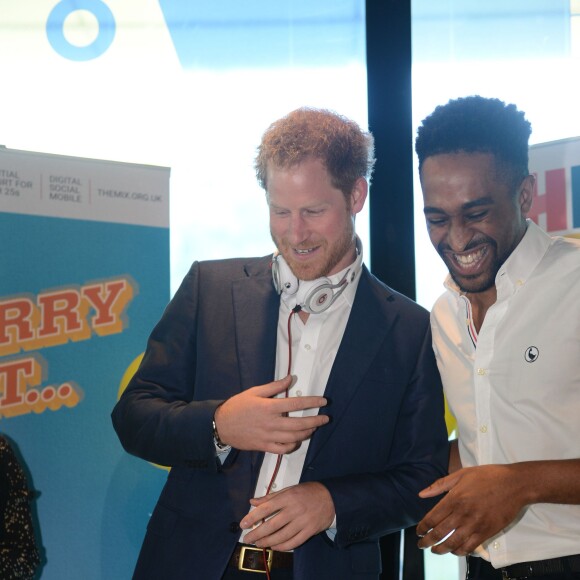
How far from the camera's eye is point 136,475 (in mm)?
3432

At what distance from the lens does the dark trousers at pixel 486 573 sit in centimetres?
202

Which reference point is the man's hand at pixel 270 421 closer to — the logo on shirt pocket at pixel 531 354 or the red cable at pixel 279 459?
the red cable at pixel 279 459

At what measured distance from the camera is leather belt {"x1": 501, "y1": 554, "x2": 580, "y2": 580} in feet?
6.64

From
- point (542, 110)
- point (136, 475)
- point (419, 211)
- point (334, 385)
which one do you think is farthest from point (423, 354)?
Answer: point (542, 110)

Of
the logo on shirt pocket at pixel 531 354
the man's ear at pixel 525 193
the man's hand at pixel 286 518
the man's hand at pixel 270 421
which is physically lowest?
the man's hand at pixel 286 518

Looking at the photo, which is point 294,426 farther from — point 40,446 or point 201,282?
A: point 40,446

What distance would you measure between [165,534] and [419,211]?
2454 mm

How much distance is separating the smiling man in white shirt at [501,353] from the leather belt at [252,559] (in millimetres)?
431

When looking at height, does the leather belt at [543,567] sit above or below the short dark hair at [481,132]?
below

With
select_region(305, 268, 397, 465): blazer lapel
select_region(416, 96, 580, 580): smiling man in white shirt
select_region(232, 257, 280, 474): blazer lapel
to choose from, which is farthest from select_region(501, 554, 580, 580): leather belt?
select_region(232, 257, 280, 474): blazer lapel

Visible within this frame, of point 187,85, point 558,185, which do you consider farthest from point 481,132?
point 187,85

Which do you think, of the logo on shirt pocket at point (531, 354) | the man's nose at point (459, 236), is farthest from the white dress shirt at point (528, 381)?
the man's nose at point (459, 236)

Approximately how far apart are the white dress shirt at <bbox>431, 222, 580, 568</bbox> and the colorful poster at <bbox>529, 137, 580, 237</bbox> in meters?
1.24

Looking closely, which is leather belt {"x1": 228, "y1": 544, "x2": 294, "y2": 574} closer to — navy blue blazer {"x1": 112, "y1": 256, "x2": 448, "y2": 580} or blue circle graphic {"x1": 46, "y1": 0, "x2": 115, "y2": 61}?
navy blue blazer {"x1": 112, "y1": 256, "x2": 448, "y2": 580}
